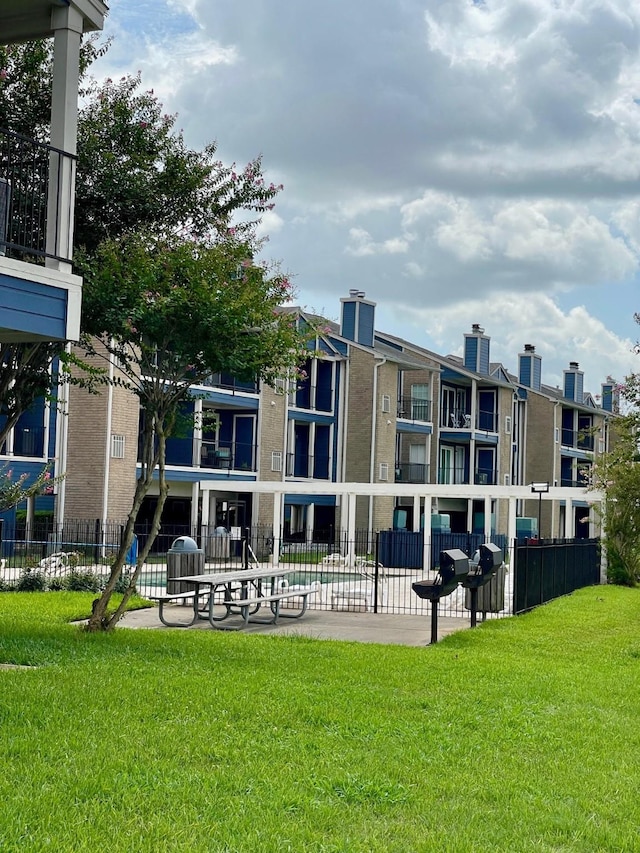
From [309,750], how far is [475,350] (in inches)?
2230

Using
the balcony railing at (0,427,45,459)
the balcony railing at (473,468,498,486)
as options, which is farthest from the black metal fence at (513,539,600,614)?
the balcony railing at (473,468,498,486)

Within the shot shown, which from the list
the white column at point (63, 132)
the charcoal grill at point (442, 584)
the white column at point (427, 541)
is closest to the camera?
the white column at point (63, 132)

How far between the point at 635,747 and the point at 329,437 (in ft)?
133

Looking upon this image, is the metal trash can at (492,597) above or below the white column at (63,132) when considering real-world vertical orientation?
below

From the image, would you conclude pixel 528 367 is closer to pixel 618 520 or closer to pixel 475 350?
pixel 475 350

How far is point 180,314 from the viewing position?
13.2 meters

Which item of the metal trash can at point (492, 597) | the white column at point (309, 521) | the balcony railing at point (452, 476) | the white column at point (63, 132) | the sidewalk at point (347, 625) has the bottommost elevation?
the sidewalk at point (347, 625)

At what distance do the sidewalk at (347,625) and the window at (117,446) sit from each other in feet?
51.1

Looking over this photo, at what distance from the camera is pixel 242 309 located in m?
13.3

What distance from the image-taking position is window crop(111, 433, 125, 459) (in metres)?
34.9

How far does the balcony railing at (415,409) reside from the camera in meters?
54.4

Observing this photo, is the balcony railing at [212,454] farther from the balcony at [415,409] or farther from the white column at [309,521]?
the balcony at [415,409]

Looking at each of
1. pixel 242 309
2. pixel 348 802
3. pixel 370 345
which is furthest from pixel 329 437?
pixel 348 802

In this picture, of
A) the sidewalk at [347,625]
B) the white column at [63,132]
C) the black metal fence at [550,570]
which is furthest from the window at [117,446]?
the white column at [63,132]
